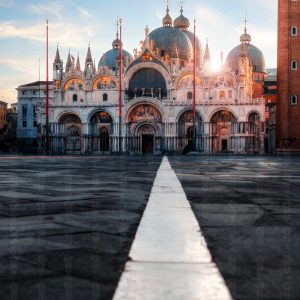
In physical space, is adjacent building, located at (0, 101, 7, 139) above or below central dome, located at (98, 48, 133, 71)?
below

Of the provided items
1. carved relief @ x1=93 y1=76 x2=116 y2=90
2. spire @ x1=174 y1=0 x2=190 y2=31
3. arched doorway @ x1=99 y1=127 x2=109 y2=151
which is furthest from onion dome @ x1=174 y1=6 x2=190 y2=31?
arched doorway @ x1=99 y1=127 x2=109 y2=151

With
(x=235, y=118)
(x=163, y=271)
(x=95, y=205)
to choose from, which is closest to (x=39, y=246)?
(x=163, y=271)

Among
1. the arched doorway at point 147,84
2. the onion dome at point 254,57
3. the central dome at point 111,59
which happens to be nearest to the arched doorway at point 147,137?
the arched doorway at point 147,84

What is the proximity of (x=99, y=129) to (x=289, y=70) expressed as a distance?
2640 centimetres

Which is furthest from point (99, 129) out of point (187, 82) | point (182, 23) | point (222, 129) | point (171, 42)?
point (182, 23)

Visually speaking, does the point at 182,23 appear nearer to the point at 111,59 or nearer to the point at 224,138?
the point at 111,59

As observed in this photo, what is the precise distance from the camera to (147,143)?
6122cm

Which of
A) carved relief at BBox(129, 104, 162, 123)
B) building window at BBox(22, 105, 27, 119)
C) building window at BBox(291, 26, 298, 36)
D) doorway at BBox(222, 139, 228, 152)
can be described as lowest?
doorway at BBox(222, 139, 228, 152)

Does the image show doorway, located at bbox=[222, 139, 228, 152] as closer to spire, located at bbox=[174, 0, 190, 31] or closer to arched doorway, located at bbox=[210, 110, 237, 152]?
arched doorway, located at bbox=[210, 110, 237, 152]

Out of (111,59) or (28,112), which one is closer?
(111,59)

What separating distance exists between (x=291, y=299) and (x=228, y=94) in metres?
56.7

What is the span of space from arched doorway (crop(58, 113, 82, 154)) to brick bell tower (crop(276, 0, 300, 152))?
27.6 m

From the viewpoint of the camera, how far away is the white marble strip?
5.00 ft

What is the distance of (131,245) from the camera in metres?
2.39
